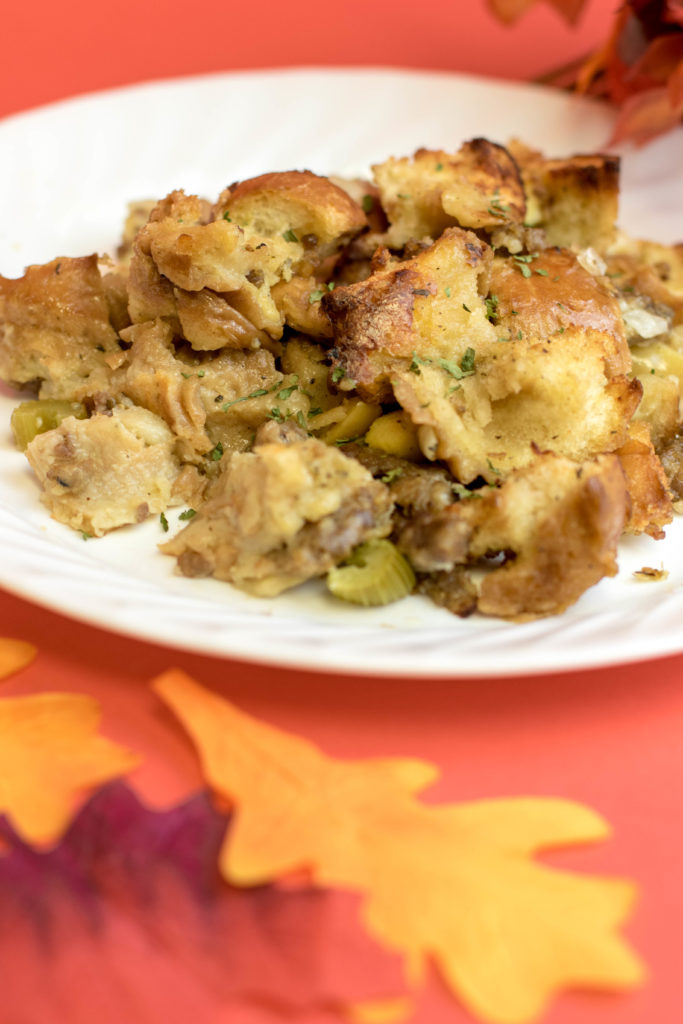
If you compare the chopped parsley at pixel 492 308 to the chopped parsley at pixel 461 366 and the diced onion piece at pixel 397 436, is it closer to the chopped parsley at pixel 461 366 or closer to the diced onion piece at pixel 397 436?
the chopped parsley at pixel 461 366

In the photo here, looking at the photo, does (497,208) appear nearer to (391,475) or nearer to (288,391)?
(288,391)

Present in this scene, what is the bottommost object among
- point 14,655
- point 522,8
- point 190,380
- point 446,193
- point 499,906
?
point 499,906

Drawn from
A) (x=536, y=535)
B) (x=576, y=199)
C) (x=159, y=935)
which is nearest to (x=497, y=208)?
(x=576, y=199)

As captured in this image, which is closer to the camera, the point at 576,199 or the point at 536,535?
the point at 536,535

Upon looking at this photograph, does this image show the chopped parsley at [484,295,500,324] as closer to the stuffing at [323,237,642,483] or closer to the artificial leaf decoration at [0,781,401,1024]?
the stuffing at [323,237,642,483]

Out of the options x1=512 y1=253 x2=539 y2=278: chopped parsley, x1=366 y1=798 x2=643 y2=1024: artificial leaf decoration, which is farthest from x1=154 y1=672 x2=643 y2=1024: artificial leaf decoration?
x1=512 y1=253 x2=539 y2=278: chopped parsley

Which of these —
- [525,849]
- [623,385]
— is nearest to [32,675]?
[525,849]
